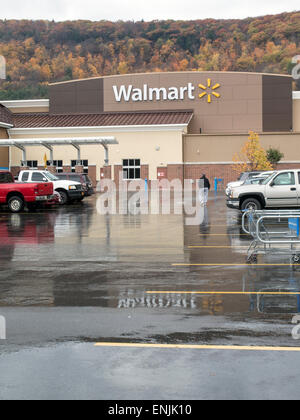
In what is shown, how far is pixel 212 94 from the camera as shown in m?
62.5

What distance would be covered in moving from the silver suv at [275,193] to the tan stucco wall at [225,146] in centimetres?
3429

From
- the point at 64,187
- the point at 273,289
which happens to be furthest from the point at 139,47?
the point at 273,289

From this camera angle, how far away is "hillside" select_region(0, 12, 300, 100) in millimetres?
125500

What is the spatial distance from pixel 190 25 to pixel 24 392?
150 meters

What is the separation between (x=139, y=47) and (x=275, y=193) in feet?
411

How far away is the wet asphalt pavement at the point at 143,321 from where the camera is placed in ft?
18.7

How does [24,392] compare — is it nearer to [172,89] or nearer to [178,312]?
[178,312]

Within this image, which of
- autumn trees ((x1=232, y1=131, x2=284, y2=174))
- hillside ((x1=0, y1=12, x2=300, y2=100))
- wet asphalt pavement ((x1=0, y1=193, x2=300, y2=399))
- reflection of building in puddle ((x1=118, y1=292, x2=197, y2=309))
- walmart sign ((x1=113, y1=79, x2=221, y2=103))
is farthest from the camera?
hillside ((x1=0, y1=12, x2=300, y2=100))

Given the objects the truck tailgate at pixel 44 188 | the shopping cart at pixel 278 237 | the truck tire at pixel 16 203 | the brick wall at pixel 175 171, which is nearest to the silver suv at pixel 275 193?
the shopping cart at pixel 278 237

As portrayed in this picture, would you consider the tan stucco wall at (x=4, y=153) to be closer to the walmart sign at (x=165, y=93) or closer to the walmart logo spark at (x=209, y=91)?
the walmart sign at (x=165, y=93)

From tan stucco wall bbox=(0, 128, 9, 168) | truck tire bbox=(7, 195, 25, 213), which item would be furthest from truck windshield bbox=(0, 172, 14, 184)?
tan stucco wall bbox=(0, 128, 9, 168)

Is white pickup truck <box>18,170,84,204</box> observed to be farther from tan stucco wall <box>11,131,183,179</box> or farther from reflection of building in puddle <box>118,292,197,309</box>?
tan stucco wall <box>11,131,183,179</box>

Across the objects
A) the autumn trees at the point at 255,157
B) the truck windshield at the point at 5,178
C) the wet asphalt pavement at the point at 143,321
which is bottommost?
the wet asphalt pavement at the point at 143,321

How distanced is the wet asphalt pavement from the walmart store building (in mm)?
41872
